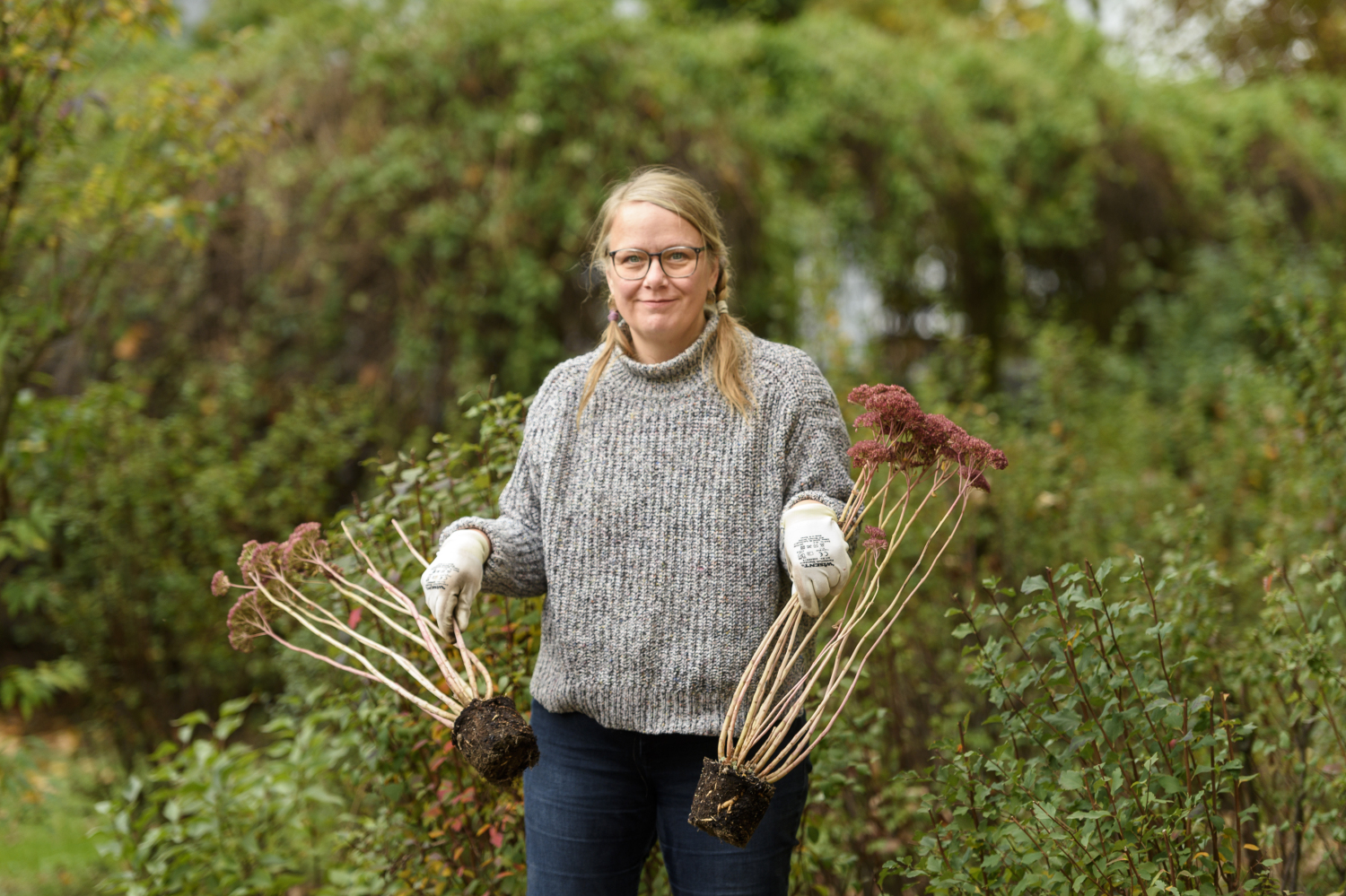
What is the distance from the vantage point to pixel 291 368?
5172 mm

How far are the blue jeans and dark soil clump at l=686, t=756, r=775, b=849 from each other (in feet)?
0.51

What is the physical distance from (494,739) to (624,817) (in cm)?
33

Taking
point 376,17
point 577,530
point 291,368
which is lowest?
point 577,530

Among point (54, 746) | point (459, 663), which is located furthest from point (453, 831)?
point (54, 746)

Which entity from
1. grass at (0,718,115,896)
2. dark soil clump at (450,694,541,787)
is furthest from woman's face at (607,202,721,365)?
grass at (0,718,115,896)

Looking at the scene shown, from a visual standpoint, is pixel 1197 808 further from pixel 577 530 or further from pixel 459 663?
pixel 459 663

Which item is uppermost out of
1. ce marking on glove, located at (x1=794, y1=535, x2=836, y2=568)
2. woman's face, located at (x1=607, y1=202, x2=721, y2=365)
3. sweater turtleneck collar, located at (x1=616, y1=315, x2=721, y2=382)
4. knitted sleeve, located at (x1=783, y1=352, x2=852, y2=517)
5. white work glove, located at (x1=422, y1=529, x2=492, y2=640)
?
woman's face, located at (x1=607, y1=202, x2=721, y2=365)

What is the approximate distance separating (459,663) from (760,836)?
35.0 inches

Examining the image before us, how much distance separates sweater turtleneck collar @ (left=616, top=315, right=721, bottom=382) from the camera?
1706mm

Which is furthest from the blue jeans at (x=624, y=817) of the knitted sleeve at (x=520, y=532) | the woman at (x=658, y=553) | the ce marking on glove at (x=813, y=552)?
the ce marking on glove at (x=813, y=552)

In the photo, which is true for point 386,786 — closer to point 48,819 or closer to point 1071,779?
point 1071,779

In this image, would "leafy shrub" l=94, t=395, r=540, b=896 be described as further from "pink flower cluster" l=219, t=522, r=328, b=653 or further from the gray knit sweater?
the gray knit sweater

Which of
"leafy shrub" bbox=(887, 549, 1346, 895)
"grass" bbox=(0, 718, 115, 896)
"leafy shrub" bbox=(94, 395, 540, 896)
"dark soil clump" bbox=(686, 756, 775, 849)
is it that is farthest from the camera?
"grass" bbox=(0, 718, 115, 896)

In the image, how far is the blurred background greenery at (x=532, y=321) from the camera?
2.49 meters
